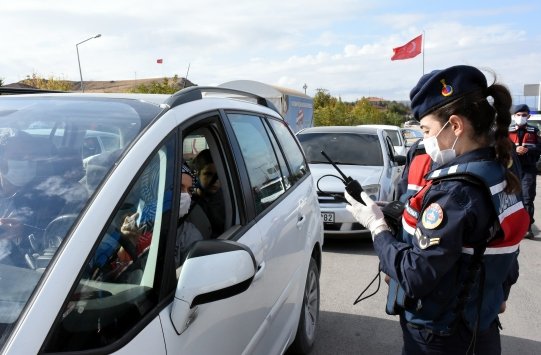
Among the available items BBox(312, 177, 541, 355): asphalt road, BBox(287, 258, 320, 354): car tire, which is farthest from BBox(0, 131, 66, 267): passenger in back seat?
BBox(312, 177, 541, 355): asphalt road

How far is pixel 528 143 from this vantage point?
7.52m

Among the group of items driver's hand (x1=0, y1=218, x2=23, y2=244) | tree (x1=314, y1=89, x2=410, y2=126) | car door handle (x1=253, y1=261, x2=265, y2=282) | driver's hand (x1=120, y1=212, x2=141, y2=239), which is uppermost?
driver's hand (x1=0, y1=218, x2=23, y2=244)

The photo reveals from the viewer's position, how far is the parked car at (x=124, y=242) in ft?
4.22

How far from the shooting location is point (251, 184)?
2562mm

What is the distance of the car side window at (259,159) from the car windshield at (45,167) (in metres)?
0.76

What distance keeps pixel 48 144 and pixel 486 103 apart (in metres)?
1.62

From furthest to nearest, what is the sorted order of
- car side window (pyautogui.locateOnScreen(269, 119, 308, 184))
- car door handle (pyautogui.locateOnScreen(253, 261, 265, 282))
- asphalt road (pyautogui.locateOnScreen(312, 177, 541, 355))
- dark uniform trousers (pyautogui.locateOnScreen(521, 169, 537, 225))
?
dark uniform trousers (pyautogui.locateOnScreen(521, 169, 537, 225)) < asphalt road (pyautogui.locateOnScreen(312, 177, 541, 355)) < car side window (pyautogui.locateOnScreen(269, 119, 308, 184)) < car door handle (pyautogui.locateOnScreen(253, 261, 265, 282))

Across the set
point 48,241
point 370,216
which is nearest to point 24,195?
point 48,241

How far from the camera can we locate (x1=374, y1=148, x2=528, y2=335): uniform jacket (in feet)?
5.47

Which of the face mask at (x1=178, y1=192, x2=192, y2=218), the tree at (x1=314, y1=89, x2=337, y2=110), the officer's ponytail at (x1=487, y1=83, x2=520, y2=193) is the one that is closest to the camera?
the officer's ponytail at (x1=487, y1=83, x2=520, y2=193)

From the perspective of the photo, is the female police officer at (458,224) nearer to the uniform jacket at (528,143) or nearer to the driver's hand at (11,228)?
the driver's hand at (11,228)

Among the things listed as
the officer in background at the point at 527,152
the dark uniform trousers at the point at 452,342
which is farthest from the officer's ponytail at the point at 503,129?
the officer in background at the point at 527,152

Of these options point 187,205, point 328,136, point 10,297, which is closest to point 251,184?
point 187,205

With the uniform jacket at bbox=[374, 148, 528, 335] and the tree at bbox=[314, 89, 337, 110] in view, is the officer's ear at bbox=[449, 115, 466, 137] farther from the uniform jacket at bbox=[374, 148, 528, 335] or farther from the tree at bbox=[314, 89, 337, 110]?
the tree at bbox=[314, 89, 337, 110]
